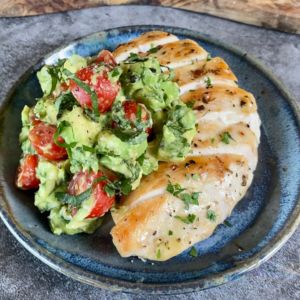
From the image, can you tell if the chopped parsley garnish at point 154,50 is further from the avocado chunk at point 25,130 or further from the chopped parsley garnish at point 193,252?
the chopped parsley garnish at point 193,252

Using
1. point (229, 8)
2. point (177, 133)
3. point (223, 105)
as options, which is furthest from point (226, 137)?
point (229, 8)

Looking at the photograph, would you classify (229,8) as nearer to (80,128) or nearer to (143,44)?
(143,44)

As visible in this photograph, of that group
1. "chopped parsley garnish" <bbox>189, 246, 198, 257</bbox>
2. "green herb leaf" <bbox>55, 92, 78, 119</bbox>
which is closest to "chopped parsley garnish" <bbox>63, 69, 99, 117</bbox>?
"green herb leaf" <bbox>55, 92, 78, 119</bbox>

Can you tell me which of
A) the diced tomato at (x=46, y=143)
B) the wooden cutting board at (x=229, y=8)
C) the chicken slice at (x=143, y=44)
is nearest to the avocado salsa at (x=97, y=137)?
the diced tomato at (x=46, y=143)

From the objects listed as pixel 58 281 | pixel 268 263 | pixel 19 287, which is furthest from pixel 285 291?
pixel 19 287

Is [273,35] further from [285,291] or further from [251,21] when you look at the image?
[285,291]

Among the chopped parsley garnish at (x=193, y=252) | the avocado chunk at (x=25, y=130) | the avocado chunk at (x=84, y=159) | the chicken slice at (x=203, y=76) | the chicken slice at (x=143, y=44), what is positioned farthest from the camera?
the chicken slice at (x=143, y=44)
